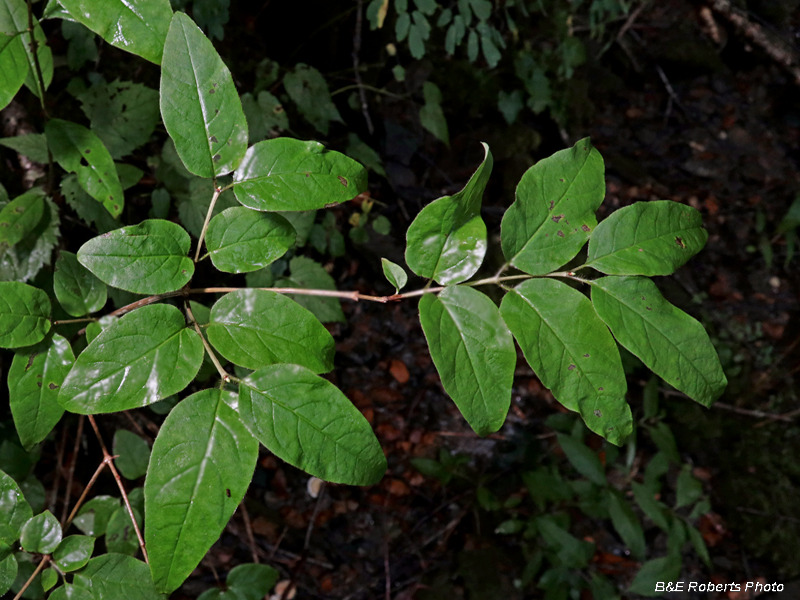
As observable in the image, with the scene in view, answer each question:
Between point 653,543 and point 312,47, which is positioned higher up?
point 312,47

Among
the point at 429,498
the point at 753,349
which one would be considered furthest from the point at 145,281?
the point at 753,349

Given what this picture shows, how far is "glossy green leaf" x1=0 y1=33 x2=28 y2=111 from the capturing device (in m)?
0.81

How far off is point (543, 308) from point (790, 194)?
15.2 feet

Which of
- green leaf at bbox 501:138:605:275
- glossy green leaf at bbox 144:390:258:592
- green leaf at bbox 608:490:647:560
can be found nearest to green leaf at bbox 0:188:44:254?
glossy green leaf at bbox 144:390:258:592

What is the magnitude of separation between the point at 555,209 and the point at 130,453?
4.53ft

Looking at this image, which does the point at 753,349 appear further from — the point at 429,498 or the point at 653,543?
the point at 429,498

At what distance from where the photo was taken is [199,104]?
75cm

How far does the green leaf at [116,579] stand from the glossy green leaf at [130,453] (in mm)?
611

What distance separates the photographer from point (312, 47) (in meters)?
2.20

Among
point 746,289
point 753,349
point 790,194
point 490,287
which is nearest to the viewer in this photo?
point 490,287

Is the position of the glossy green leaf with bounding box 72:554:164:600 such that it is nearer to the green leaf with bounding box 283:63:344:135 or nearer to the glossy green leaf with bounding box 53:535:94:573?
the glossy green leaf with bounding box 53:535:94:573

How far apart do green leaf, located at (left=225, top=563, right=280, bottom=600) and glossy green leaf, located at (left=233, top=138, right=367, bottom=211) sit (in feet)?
3.47

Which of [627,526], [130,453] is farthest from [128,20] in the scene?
[627,526]

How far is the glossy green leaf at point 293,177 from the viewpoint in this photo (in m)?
0.77
